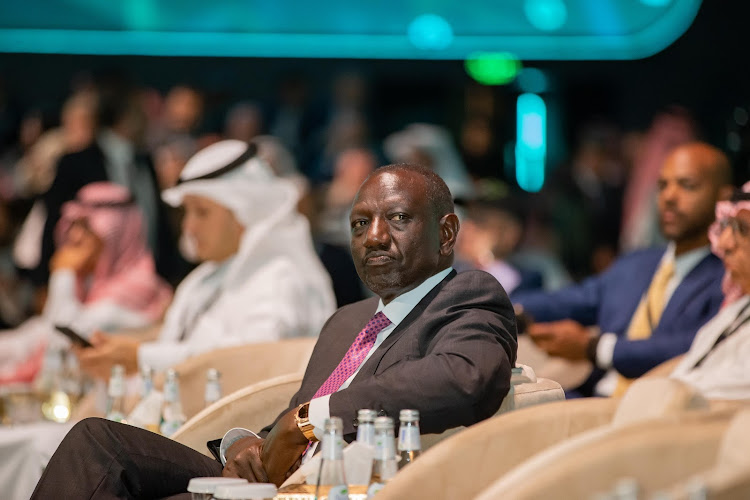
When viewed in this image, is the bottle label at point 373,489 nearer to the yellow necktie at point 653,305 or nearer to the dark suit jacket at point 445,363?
the dark suit jacket at point 445,363

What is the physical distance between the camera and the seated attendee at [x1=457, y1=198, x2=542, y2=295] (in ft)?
22.5

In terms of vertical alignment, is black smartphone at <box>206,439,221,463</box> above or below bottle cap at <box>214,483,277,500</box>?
below

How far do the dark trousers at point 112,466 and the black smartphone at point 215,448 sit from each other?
0.70ft

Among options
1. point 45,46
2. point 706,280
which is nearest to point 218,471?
point 706,280

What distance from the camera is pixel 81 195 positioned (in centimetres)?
681

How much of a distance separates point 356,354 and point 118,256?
12.6 feet

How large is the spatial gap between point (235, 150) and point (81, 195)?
1997 mm

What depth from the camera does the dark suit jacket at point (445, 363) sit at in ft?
8.28

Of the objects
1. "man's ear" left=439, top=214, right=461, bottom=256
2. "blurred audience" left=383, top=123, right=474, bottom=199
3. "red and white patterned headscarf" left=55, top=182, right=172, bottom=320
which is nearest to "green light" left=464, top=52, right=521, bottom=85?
"blurred audience" left=383, top=123, right=474, bottom=199

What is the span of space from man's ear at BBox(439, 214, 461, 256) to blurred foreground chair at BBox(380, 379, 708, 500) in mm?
806

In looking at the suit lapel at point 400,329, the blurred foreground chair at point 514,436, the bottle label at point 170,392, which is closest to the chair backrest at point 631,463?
the blurred foreground chair at point 514,436

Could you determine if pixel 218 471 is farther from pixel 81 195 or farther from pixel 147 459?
pixel 81 195

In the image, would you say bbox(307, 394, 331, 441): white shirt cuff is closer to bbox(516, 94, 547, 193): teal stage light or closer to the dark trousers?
the dark trousers

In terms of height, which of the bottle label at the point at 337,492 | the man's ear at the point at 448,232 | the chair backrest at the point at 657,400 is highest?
the man's ear at the point at 448,232
